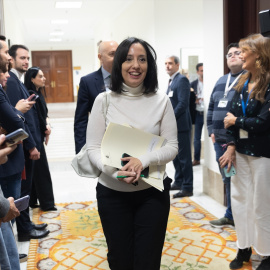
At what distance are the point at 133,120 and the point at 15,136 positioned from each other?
2.21 ft

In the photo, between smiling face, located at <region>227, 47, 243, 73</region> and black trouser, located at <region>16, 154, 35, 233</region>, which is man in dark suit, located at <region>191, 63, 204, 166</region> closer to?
smiling face, located at <region>227, 47, 243, 73</region>

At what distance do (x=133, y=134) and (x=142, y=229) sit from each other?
524mm

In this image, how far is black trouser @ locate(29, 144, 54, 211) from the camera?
4.44m

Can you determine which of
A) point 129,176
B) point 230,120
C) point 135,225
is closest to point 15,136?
point 129,176

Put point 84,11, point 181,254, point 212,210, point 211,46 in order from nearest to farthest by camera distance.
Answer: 1. point 181,254
2. point 212,210
3. point 211,46
4. point 84,11

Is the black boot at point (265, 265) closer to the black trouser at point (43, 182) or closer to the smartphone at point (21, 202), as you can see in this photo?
the smartphone at point (21, 202)

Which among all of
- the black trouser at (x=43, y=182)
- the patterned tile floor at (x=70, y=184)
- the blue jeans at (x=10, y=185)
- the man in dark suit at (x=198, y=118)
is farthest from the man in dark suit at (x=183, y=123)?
the blue jeans at (x=10, y=185)

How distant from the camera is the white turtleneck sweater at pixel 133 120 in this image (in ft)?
7.00

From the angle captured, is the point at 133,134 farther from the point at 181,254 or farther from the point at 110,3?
the point at 110,3

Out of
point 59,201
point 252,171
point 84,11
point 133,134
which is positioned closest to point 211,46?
point 252,171

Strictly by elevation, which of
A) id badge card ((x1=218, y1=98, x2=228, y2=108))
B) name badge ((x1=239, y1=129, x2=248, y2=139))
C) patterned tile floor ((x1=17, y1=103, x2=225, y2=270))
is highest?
id badge card ((x1=218, y1=98, x2=228, y2=108))

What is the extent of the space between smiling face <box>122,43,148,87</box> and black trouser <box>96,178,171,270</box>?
0.62 m

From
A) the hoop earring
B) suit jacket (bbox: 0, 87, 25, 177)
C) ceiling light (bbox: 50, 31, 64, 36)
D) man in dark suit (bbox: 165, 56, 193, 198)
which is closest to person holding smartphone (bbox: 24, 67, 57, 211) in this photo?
suit jacket (bbox: 0, 87, 25, 177)

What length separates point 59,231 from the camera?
12.8 feet
